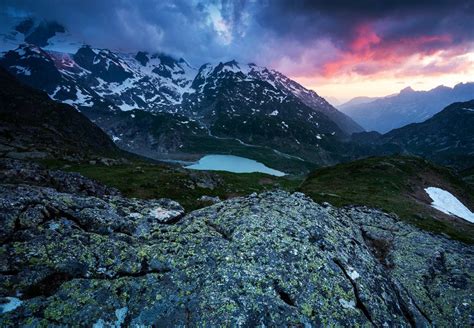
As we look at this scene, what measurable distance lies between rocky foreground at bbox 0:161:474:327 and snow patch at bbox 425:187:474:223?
43650 millimetres

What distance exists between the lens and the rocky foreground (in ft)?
34.8

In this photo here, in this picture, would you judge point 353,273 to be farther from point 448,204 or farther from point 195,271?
point 448,204

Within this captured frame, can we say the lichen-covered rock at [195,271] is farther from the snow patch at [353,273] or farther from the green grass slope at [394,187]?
the green grass slope at [394,187]

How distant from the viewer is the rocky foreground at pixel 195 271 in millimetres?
10617

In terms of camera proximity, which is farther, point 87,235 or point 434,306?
point 434,306

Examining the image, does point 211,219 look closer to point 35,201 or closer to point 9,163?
point 35,201

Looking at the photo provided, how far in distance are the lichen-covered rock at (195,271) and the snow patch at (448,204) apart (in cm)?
4445

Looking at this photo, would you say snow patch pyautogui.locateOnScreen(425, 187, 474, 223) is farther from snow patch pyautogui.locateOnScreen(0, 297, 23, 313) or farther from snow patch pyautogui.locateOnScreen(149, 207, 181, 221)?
snow patch pyautogui.locateOnScreen(0, 297, 23, 313)

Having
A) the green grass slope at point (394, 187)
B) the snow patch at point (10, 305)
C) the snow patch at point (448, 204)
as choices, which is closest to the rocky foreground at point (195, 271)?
the snow patch at point (10, 305)

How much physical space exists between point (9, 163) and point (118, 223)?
94.9 feet

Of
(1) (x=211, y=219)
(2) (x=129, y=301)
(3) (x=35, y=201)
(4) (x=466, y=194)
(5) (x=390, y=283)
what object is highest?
(3) (x=35, y=201)

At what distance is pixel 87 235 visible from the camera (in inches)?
524

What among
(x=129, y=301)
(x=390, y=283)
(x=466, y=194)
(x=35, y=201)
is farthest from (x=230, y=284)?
(x=466, y=194)

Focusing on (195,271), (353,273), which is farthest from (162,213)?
(353,273)
